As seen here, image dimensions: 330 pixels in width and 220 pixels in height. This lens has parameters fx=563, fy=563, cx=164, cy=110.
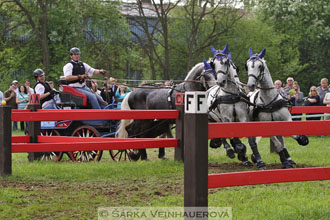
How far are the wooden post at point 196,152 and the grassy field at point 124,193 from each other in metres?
1.28

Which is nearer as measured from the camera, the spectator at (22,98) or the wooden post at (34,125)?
the wooden post at (34,125)

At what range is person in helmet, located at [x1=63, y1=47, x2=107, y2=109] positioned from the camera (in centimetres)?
1227

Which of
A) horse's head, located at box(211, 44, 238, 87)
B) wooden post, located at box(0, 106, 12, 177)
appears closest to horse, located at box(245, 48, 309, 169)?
horse's head, located at box(211, 44, 238, 87)

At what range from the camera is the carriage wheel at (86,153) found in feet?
39.5

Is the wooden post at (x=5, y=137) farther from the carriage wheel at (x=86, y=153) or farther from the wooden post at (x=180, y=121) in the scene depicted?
the carriage wheel at (x=86, y=153)

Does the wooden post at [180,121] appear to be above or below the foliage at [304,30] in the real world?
below

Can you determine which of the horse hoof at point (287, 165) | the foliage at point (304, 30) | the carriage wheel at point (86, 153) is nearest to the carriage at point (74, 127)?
the carriage wheel at point (86, 153)

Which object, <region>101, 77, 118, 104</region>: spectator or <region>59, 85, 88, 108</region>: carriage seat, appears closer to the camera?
<region>59, 85, 88, 108</region>: carriage seat

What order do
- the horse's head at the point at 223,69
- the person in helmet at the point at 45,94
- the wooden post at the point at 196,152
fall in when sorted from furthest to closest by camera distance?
the person in helmet at the point at 45,94, the horse's head at the point at 223,69, the wooden post at the point at 196,152

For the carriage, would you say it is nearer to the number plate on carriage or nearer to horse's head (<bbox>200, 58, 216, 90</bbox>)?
the number plate on carriage

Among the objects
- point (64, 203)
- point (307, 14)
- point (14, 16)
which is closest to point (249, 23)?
point (307, 14)

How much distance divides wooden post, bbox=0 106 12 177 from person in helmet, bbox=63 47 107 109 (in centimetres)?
376

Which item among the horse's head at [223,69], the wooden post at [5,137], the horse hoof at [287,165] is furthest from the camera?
the horse's head at [223,69]

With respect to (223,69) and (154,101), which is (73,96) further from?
(223,69)
